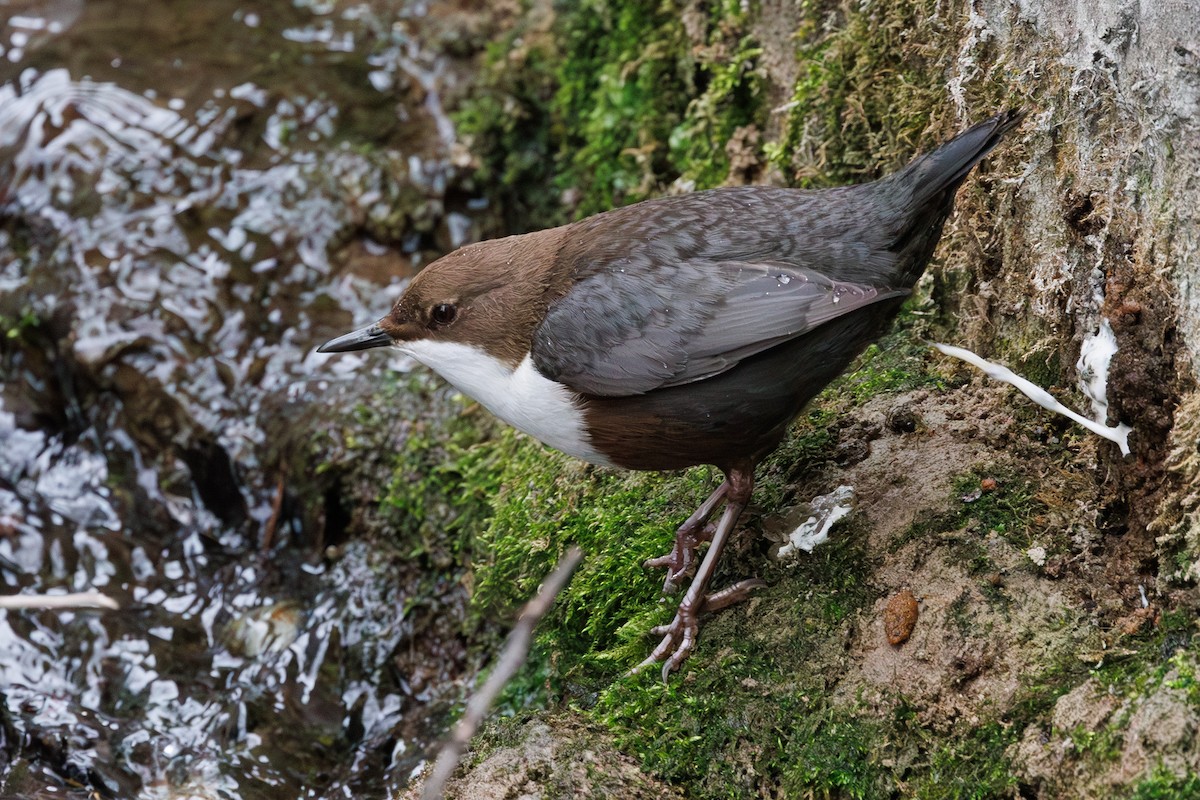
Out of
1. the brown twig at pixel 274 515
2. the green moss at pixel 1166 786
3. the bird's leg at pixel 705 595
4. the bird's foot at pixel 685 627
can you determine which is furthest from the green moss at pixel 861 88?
the brown twig at pixel 274 515

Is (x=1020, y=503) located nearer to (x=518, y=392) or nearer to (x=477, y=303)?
(x=518, y=392)

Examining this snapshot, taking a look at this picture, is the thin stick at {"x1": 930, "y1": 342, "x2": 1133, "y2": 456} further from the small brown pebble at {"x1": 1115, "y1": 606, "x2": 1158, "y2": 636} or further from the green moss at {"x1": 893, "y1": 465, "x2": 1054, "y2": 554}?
the small brown pebble at {"x1": 1115, "y1": 606, "x2": 1158, "y2": 636}

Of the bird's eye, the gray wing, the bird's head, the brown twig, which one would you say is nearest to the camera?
the gray wing

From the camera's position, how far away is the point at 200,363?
208 inches

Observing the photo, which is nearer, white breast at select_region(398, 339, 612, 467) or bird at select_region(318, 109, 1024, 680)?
bird at select_region(318, 109, 1024, 680)

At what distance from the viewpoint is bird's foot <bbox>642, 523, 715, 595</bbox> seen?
349 cm

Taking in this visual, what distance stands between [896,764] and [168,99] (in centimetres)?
533

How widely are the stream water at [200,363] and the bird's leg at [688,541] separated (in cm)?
126

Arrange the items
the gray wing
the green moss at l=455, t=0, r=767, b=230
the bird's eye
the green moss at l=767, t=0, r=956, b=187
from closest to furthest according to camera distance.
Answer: the gray wing → the bird's eye → the green moss at l=767, t=0, r=956, b=187 → the green moss at l=455, t=0, r=767, b=230

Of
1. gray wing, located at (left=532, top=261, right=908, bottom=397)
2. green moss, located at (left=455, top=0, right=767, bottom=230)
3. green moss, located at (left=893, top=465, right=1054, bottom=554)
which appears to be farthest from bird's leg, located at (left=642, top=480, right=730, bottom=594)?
green moss, located at (left=455, top=0, right=767, bottom=230)

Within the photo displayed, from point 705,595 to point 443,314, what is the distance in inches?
49.9

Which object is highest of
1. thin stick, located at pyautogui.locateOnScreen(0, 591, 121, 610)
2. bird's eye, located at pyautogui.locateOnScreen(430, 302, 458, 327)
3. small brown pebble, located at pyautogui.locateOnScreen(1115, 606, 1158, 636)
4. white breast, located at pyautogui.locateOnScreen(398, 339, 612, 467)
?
bird's eye, located at pyautogui.locateOnScreen(430, 302, 458, 327)

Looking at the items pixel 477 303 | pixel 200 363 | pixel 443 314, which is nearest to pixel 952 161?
pixel 477 303

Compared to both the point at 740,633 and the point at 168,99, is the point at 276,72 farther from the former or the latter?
the point at 740,633
